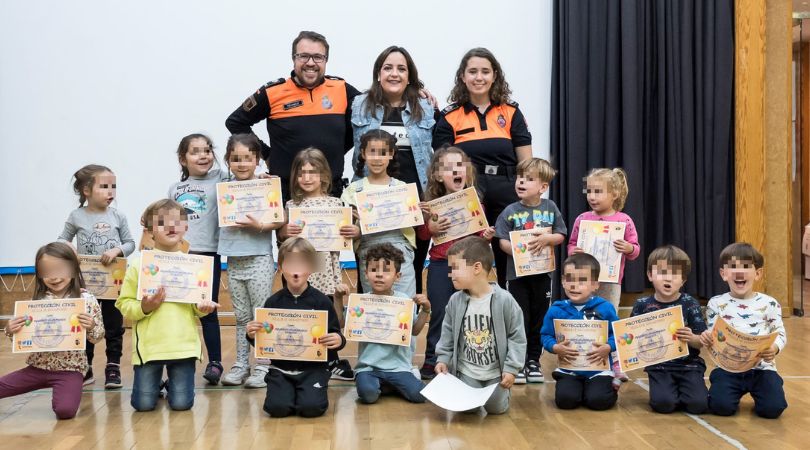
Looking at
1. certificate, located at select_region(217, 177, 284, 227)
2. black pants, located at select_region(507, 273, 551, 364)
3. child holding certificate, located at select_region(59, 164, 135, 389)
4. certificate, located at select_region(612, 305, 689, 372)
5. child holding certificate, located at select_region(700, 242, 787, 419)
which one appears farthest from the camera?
black pants, located at select_region(507, 273, 551, 364)

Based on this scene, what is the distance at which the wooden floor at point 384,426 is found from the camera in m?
3.36

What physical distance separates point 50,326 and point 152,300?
1.43ft

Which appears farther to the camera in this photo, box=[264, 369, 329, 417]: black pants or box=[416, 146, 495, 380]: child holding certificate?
box=[416, 146, 495, 380]: child holding certificate

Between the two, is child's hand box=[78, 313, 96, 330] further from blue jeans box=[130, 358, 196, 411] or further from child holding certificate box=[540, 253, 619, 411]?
child holding certificate box=[540, 253, 619, 411]

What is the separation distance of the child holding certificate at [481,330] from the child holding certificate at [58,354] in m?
1.58

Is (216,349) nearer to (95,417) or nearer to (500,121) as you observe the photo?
(95,417)

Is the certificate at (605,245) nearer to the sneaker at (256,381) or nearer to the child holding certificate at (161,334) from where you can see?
the sneaker at (256,381)

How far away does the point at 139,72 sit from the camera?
659 centimetres

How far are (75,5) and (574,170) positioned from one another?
3.90 m

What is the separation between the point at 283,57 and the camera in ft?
21.7

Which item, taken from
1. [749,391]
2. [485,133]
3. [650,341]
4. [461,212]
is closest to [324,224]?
[461,212]

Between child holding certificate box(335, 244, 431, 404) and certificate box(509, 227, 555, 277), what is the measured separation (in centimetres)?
52

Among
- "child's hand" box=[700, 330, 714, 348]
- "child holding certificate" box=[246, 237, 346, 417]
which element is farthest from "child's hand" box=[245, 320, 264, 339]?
"child's hand" box=[700, 330, 714, 348]

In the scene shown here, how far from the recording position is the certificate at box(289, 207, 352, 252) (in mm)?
4328
